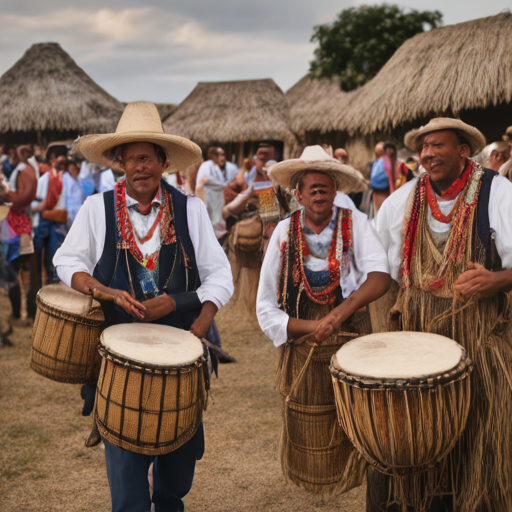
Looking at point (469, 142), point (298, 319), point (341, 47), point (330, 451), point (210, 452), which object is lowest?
point (210, 452)

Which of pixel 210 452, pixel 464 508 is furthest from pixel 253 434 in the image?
pixel 464 508

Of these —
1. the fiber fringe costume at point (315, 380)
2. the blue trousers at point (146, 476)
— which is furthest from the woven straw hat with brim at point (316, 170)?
the blue trousers at point (146, 476)

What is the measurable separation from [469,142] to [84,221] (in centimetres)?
198

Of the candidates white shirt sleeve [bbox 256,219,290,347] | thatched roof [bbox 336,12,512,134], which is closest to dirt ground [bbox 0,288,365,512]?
white shirt sleeve [bbox 256,219,290,347]

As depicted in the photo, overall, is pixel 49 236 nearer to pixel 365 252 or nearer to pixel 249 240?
pixel 249 240

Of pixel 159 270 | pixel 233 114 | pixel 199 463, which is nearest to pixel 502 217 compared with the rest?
pixel 159 270

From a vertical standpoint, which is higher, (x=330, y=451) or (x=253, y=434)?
(x=330, y=451)

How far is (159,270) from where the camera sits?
3.21 metres

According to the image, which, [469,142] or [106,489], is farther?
[106,489]

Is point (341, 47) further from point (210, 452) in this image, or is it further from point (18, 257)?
point (210, 452)

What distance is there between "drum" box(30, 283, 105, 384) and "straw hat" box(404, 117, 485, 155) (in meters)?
1.82

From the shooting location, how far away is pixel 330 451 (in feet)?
11.1

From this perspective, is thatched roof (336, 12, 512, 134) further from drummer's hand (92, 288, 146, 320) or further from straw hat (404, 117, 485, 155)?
drummer's hand (92, 288, 146, 320)

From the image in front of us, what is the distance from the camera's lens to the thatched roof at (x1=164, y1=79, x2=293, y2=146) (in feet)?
79.7
